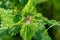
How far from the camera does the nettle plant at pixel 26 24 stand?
80cm

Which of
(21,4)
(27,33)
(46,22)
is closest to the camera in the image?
(27,33)

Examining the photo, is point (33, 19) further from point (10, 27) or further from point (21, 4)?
point (21, 4)

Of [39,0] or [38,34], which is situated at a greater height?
[39,0]

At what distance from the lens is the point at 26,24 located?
0.81m

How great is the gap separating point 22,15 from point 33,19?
8 centimetres

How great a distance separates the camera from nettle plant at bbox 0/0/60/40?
2.61 feet

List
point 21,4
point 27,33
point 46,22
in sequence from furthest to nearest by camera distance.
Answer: point 21,4
point 46,22
point 27,33

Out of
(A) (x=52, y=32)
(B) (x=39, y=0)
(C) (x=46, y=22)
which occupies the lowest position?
(A) (x=52, y=32)

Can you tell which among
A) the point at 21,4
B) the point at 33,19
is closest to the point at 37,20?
the point at 33,19

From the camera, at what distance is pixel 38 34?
2.81ft

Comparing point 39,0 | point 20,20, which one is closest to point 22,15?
point 20,20

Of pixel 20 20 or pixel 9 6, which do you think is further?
pixel 9 6

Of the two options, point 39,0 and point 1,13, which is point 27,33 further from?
point 39,0

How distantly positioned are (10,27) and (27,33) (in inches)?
4.0
